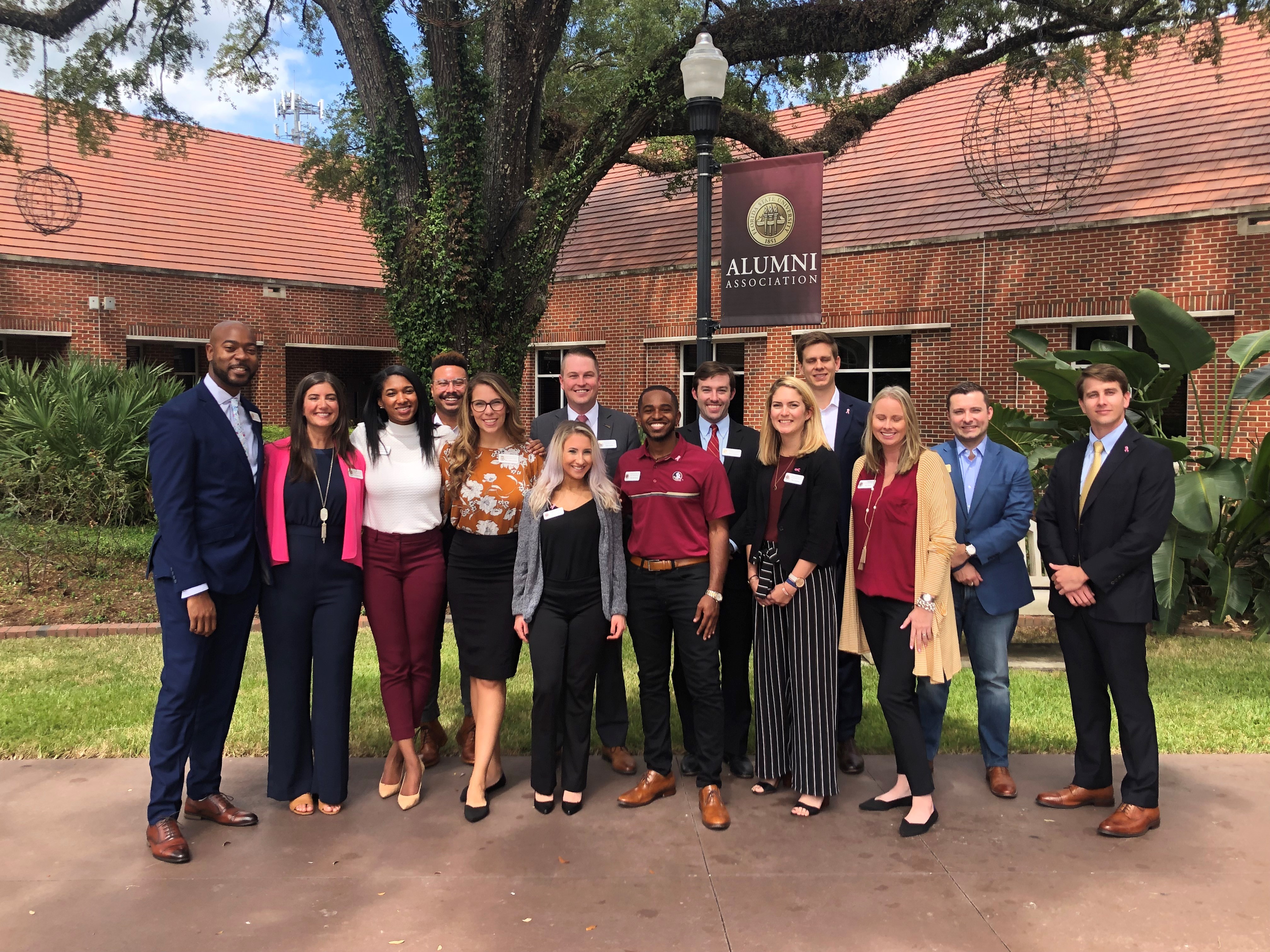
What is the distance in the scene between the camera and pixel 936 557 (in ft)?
13.7

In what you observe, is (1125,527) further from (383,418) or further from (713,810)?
(383,418)

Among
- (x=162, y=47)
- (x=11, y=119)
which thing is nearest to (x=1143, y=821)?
(x=162, y=47)

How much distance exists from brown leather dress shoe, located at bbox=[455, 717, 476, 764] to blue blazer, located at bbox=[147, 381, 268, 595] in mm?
1474

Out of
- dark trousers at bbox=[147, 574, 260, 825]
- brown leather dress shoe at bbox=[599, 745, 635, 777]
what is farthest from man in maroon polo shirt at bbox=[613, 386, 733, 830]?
dark trousers at bbox=[147, 574, 260, 825]

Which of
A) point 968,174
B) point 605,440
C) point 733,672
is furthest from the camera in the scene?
point 968,174

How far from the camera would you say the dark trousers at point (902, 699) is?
14.0 feet

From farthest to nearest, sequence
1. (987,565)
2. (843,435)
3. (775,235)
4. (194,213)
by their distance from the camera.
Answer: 1. (194,213)
2. (775,235)
3. (843,435)
4. (987,565)

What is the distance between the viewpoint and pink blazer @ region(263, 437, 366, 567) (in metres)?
4.23

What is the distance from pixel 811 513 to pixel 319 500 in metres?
2.17

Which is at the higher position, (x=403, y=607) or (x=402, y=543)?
(x=402, y=543)

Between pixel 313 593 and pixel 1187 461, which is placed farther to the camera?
pixel 1187 461

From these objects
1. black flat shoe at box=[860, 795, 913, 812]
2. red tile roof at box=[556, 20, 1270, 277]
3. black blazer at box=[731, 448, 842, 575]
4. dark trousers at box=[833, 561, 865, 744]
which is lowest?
black flat shoe at box=[860, 795, 913, 812]

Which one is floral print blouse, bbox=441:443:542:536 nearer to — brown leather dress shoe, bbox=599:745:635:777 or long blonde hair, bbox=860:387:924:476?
brown leather dress shoe, bbox=599:745:635:777

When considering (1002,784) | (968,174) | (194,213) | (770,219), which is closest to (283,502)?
(1002,784)
